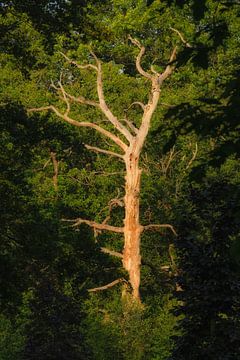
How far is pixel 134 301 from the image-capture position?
30297 mm

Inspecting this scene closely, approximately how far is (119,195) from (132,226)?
692 cm

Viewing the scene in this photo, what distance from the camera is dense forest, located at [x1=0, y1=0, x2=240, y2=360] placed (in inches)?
597

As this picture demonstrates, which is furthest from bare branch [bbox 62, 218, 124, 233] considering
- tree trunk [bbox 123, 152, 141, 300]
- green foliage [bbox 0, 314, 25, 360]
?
green foliage [bbox 0, 314, 25, 360]

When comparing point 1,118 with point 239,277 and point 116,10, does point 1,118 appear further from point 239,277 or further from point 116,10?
point 116,10

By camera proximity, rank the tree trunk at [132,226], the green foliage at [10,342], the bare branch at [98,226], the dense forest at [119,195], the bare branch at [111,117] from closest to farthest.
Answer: the dense forest at [119,195], the green foliage at [10,342], the tree trunk at [132,226], the bare branch at [98,226], the bare branch at [111,117]

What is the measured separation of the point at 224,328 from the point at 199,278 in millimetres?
916

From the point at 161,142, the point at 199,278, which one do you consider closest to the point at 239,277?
the point at 199,278

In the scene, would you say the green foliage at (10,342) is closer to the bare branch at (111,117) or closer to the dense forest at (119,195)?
the dense forest at (119,195)

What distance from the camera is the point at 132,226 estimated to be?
37.4 m

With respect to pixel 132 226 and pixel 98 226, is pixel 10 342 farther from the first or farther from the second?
pixel 132 226

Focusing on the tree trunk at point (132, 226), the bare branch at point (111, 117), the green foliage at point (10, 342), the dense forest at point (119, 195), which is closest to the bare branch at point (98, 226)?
the dense forest at point (119, 195)

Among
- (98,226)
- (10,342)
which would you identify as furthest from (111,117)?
(10,342)

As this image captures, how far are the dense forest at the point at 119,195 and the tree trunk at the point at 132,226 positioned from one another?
0.16ft

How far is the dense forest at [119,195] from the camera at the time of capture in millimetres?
15156
